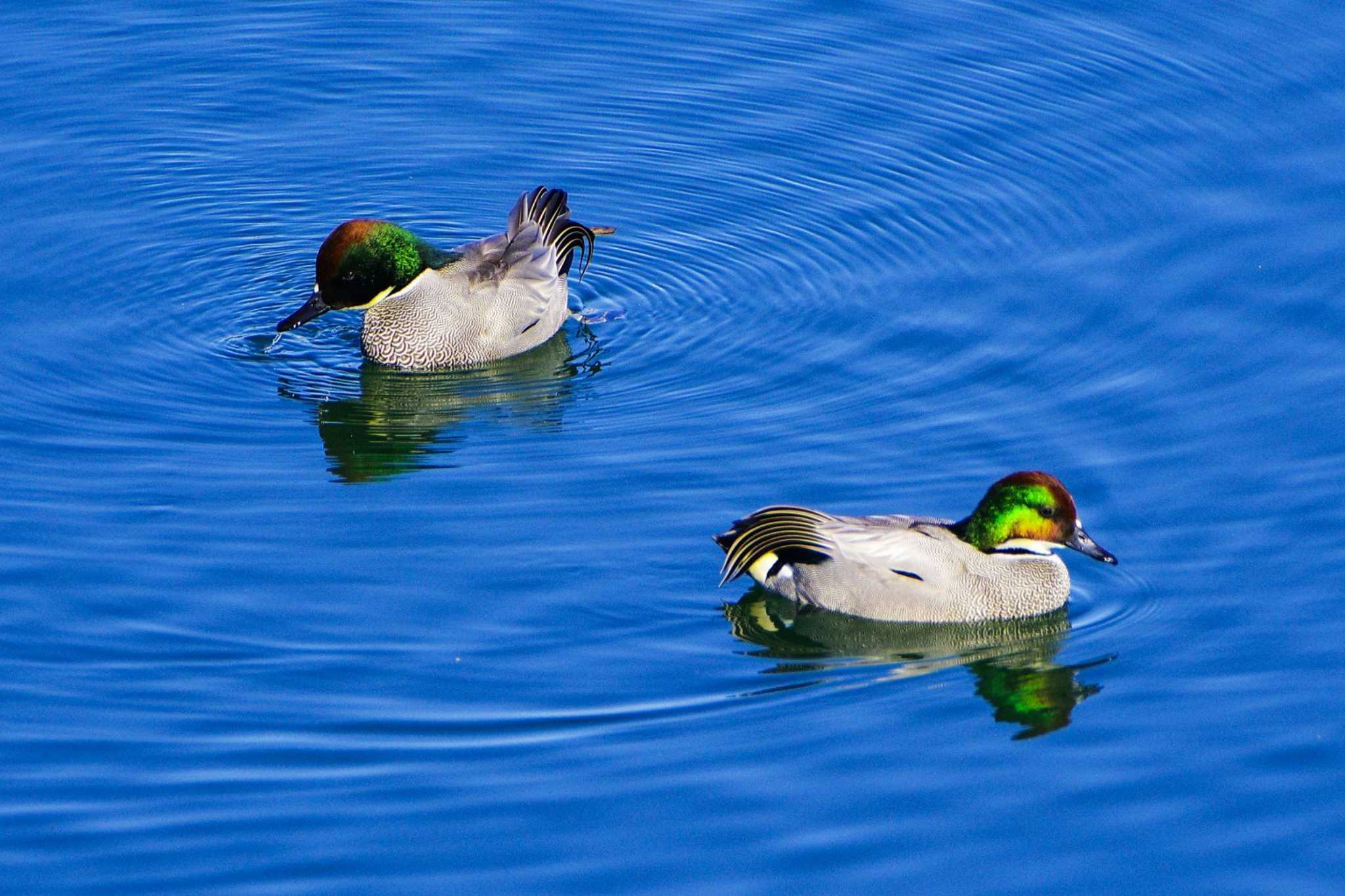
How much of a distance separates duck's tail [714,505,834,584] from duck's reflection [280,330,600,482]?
2.82 meters

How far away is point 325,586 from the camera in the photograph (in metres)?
12.9

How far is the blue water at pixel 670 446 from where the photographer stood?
10.8m

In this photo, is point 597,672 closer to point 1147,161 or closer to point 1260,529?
point 1260,529

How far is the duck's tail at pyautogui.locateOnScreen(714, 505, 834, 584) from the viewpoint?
1278 cm

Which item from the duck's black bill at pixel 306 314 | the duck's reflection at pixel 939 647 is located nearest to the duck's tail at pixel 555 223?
the duck's black bill at pixel 306 314

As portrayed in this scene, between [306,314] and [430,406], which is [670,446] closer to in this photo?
[430,406]

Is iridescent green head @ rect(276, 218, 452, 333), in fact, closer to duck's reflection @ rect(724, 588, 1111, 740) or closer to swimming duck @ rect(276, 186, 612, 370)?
swimming duck @ rect(276, 186, 612, 370)

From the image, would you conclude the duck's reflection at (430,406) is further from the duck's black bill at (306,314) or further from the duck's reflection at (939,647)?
the duck's reflection at (939,647)

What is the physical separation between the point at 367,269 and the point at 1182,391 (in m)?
6.30

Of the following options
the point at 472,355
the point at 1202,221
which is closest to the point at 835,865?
the point at 472,355

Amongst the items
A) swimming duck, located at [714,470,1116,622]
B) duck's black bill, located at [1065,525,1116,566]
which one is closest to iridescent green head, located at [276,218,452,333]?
swimming duck, located at [714,470,1116,622]

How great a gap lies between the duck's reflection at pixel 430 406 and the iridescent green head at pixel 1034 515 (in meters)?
3.79

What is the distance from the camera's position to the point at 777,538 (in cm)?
1280

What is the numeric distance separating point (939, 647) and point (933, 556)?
0.56m
